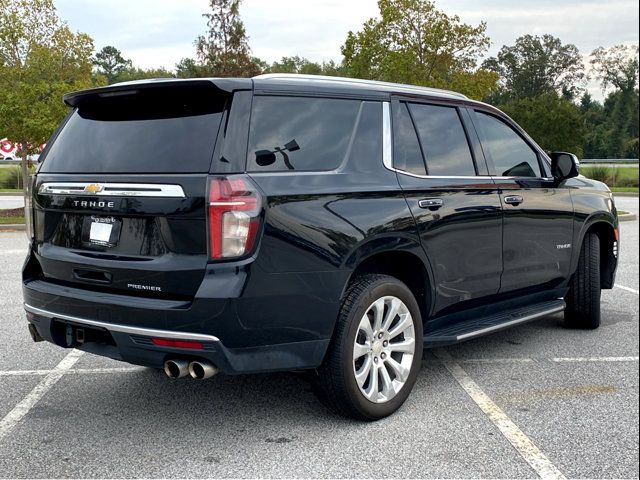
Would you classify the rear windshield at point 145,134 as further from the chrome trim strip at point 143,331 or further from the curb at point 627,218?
the curb at point 627,218

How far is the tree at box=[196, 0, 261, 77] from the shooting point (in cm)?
3497

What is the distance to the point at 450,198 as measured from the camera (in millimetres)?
4285

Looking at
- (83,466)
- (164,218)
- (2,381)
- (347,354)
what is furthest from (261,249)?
(2,381)

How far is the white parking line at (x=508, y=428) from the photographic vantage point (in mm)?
3242

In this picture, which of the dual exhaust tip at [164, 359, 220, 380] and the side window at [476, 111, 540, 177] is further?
the side window at [476, 111, 540, 177]

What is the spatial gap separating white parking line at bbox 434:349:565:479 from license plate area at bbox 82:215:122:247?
2246 mm

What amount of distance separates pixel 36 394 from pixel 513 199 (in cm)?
334

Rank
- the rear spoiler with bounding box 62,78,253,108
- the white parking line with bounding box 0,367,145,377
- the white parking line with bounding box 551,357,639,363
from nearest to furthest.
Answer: the rear spoiler with bounding box 62,78,253,108 → the white parking line with bounding box 0,367,145,377 → the white parking line with bounding box 551,357,639,363

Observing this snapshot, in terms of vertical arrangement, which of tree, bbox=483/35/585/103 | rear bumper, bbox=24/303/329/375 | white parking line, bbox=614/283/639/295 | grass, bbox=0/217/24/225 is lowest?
grass, bbox=0/217/24/225

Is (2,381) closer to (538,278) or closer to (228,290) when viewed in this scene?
(228,290)

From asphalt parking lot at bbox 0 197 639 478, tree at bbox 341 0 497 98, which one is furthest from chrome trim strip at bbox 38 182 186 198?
tree at bbox 341 0 497 98

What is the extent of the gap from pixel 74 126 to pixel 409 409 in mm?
2521

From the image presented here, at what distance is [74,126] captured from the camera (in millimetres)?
3990

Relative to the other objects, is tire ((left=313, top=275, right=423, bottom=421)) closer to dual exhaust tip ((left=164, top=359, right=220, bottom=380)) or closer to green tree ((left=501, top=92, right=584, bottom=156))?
dual exhaust tip ((left=164, top=359, right=220, bottom=380))
